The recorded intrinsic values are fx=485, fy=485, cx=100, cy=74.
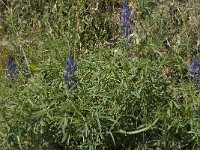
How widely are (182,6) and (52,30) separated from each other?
142cm

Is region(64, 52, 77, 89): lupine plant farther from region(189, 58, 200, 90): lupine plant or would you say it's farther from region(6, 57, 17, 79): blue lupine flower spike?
region(189, 58, 200, 90): lupine plant

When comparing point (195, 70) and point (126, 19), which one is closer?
point (195, 70)

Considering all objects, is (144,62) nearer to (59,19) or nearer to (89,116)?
(89,116)

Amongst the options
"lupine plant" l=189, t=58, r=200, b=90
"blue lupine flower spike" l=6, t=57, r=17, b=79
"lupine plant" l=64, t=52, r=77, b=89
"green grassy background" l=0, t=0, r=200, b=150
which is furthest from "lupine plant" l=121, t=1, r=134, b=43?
"blue lupine flower spike" l=6, t=57, r=17, b=79

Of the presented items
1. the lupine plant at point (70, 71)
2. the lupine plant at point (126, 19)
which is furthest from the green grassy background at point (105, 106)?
the lupine plant at point (126, 19)

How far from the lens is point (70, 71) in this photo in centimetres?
359

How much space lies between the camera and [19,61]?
484 cm

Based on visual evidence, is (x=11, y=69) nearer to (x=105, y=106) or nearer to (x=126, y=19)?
(x=105, y=106)

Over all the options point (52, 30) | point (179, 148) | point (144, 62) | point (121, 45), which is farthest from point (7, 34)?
point (179, 148)

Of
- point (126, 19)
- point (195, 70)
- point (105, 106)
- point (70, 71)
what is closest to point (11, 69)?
point (70, 71)

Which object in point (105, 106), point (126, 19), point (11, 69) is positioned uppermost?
point (126, 19)

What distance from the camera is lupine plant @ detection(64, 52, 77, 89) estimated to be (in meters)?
3.58

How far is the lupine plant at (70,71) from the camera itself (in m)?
3.58

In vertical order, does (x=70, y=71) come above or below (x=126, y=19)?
below
